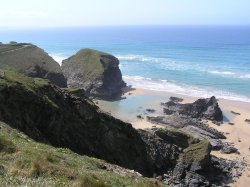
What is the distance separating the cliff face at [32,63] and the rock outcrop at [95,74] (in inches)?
259

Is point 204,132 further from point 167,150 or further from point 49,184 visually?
point 49,184

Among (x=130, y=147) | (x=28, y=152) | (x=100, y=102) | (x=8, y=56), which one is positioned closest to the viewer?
(x=28, y=152)

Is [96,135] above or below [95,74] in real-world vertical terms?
above

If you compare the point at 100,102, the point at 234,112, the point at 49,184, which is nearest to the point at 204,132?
the point at 234,112

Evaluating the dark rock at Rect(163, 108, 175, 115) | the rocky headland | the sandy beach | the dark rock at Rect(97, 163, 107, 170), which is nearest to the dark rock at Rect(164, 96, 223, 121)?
the dark rock at Rect(163, 108, 175, 115)

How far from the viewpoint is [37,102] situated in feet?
135

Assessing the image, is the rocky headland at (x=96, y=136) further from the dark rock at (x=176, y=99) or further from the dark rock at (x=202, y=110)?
the dark rock at (x=176, y=99)

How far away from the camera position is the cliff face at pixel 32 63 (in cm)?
9800

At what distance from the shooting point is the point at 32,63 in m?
102

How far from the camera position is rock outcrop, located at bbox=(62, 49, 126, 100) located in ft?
328

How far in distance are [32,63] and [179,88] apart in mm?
37732

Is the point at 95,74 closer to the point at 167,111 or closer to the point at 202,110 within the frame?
the point at 167,111

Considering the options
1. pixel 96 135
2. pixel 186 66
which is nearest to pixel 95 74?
pixel 186 66

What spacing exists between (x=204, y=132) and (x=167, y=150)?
1960 cm
